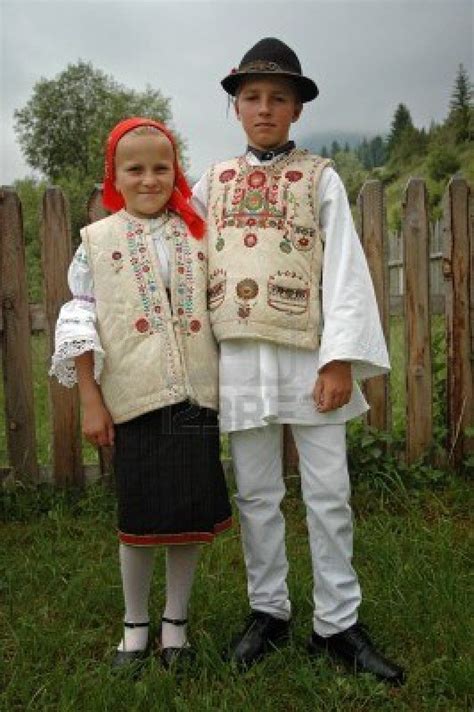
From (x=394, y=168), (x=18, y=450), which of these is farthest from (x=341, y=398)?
(x=394, y=168)

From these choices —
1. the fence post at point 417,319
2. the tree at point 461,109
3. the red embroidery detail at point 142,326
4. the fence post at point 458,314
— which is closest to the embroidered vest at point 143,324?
the red embroidery detail at point 142,326

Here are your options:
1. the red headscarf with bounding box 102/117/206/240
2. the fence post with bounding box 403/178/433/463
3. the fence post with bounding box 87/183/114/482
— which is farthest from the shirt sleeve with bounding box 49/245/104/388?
the fence post with bounding box 403/178/433/463

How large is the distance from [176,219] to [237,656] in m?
1.40

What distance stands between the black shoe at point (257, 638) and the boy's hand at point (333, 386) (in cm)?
75

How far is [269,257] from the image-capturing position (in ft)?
7.68

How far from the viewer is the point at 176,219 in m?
2.41

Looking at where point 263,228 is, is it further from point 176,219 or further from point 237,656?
point 237,656

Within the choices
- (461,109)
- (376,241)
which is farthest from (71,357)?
(461,109)

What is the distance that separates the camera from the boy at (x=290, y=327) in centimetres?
232

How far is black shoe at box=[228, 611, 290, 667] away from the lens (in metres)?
2.42

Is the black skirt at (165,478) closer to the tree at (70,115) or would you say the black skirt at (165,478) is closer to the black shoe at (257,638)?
the black shoe at (257,638)

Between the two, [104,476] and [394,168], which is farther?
[394,168]

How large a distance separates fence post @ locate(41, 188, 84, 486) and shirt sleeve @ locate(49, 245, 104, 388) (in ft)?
5.03

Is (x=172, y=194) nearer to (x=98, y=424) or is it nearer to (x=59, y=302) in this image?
(x=98, y=424)
